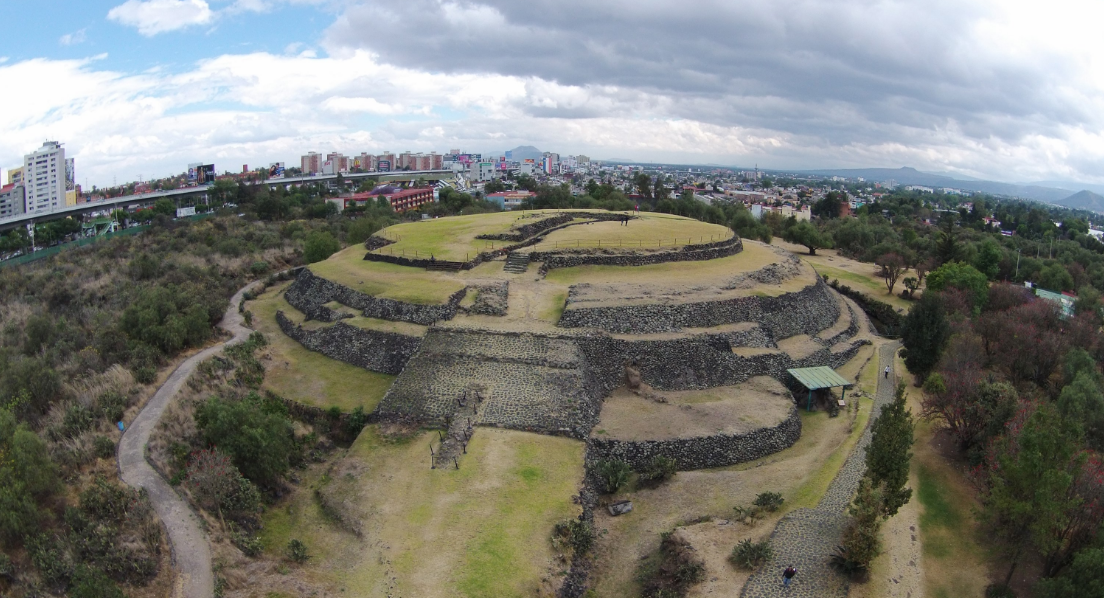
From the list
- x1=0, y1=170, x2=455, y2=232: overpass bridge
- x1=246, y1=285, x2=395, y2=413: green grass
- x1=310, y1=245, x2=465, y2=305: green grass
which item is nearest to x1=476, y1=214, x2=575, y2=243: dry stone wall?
x1=310, y1=245, x2=465, y2=305: green grass

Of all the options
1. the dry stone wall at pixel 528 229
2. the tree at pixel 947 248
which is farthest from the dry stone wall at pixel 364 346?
the tree at pixel 947 248

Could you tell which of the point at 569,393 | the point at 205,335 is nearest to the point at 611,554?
the point at 569,393

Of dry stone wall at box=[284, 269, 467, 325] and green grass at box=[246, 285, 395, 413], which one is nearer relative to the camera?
green grass at box=[246, 285, 395, 413]

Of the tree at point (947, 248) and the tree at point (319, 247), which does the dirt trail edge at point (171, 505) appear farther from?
the tree at point (947, 248)

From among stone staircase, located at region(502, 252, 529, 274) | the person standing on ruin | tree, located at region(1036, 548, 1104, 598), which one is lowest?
the person standing on ruin

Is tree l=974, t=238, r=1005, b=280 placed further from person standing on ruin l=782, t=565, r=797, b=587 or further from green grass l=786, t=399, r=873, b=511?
person standing on ruin l=782, t=565, r=797, b=587

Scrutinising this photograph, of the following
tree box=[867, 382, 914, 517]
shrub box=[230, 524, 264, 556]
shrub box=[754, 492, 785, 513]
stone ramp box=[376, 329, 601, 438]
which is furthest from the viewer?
stone ramp box=[376, 329, 601, 438]
